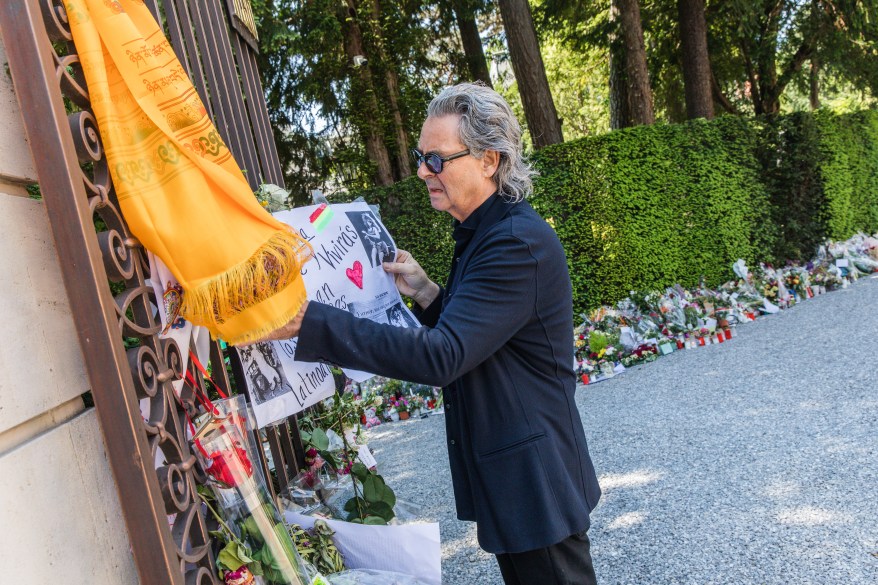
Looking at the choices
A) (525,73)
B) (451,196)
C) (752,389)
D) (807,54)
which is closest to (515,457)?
(451,196)

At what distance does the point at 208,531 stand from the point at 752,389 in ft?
17.6

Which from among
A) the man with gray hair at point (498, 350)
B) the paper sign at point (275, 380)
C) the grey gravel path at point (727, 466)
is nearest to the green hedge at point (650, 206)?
the grey gravel path at point (727, 466)

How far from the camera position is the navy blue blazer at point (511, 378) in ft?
6.09

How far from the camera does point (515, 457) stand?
6.55ft

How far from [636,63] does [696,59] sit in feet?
4.31

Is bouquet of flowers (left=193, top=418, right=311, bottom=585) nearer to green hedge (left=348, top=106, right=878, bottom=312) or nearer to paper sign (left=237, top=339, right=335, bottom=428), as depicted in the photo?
paper sign (left=237, top=339, right=335, bottom=428)

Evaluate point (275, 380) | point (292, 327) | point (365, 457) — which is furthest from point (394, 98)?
point (292, 327)

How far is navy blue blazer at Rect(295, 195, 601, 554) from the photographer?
6.09ft

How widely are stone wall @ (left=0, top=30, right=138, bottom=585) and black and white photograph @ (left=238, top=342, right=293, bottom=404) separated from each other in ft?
2.13

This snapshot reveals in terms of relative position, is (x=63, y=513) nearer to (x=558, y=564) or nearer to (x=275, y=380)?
(x=275, y=380)

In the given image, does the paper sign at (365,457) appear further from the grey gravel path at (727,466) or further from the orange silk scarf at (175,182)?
the orange silk scarf at (175,182)

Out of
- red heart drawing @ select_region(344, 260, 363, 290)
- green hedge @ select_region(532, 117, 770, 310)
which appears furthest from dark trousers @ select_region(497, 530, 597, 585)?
green hedge @ select_region(532, 117, 770, 310)

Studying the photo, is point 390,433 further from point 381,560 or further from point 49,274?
point 49,274

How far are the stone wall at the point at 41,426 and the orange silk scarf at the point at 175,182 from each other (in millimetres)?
165
